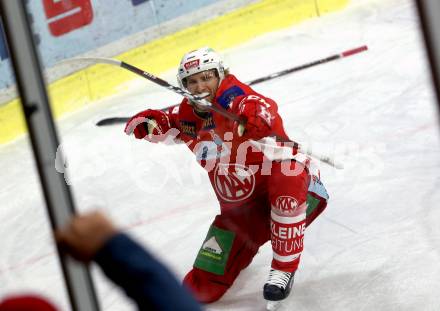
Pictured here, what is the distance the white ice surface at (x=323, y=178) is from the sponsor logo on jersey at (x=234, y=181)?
227mm

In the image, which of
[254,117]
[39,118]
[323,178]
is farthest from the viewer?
[323,178]

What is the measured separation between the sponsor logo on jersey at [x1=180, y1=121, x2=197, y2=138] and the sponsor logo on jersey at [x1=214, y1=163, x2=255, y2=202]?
10cm

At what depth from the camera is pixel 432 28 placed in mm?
894

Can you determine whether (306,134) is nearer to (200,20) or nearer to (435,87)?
(200,20)

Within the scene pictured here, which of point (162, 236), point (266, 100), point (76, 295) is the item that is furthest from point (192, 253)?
point (76, 295)

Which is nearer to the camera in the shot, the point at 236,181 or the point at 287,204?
the point at 287,204

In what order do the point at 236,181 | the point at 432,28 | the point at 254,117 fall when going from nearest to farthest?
1. the point at 432,28
2. the point at 254,117
3. the point at 236,181

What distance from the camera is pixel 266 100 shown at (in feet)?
6.07

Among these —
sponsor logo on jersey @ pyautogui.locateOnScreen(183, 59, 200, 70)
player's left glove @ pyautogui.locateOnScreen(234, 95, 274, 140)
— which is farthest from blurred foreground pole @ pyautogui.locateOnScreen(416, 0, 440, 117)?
sponsor logo on jersey @ pyautogui.locateOnScreen(183, 59, 200, 70)

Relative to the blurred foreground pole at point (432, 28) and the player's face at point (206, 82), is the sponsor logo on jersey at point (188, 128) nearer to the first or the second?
the player's face at point (206, 82)

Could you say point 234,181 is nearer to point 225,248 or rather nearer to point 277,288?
point 225,248

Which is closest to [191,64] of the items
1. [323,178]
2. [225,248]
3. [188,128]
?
[188,128]

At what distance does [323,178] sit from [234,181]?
626 mm

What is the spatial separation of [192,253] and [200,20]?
183cm
